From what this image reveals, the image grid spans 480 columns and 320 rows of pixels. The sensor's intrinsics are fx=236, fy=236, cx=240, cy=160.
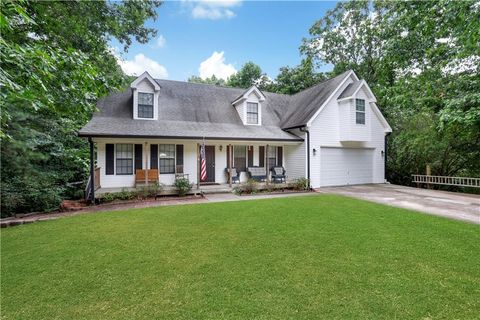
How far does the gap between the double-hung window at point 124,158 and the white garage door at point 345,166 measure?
9.61 metres

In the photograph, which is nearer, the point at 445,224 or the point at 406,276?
the point at 406,276

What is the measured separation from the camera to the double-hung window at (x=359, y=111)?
12908mm

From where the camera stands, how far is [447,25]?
8219 millimetres

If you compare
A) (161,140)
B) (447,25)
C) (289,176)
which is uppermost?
(447,25)

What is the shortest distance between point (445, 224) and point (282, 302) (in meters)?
5.53

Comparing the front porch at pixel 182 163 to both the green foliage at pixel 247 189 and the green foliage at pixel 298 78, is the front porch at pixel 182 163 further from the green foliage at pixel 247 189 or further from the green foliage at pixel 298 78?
the green foliage at pixel 298 78

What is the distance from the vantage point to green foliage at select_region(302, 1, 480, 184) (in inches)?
327

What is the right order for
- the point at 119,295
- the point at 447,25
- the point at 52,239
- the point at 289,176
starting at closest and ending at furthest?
the point at 119,295 < the point at 52,239 < the point at 447,25 < the point at 289,176

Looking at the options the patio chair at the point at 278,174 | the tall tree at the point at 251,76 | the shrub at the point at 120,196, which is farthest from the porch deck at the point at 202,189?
the tall tree at the point at 251,76

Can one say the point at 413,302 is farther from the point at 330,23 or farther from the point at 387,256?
the point at 330,23

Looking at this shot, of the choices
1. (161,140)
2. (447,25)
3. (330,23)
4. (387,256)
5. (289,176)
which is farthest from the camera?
(330,23)

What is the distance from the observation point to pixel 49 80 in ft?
16.9

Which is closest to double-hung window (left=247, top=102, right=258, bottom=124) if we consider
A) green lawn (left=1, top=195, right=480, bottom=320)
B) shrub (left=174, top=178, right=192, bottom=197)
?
shrub (left=174, top=178, right=192, bottom=197)

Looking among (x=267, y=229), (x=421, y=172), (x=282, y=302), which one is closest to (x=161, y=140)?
(x=267, y=229)
